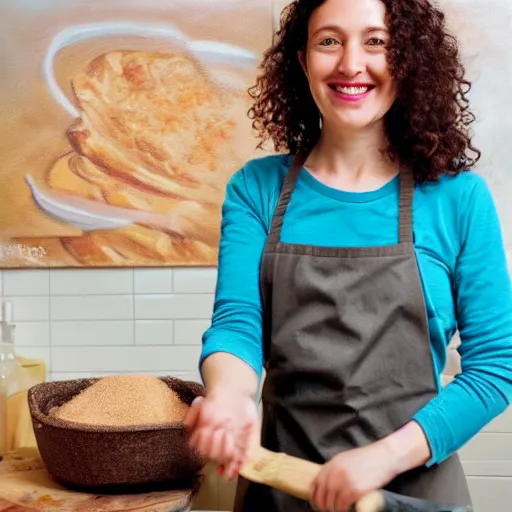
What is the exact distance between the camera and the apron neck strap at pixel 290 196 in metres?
1.08

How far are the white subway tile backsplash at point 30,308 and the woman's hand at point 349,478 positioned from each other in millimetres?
1469

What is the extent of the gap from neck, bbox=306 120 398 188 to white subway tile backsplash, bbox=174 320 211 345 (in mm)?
1085

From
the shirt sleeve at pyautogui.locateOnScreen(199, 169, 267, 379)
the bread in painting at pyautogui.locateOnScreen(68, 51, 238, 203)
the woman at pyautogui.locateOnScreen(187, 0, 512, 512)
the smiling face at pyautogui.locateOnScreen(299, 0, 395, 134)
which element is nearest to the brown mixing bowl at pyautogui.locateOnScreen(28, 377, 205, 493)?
the woman at pyautogui.locateOnScreen(187, 0, 512, 512)

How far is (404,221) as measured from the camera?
42.5 inches

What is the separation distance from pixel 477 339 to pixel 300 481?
12.2 inches

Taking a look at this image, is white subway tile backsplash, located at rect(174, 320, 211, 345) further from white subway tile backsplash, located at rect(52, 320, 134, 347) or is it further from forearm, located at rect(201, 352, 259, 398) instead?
forearm, located at rect(201, 352, 259, 398)

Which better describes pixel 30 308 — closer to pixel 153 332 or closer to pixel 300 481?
pixel 153 332

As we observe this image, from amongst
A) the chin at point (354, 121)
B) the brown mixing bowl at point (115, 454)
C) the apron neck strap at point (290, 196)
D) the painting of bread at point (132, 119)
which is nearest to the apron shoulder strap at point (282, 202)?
the apron neck strap at point (290, 196)

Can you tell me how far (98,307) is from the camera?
2.17 metres

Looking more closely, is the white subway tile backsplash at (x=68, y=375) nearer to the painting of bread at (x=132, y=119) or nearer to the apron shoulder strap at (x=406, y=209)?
the painting of bread at (x=132, y=119)

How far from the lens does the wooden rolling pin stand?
2.82 ft

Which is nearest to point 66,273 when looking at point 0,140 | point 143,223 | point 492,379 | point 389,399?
point 143,223

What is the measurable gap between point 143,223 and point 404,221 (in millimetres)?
1182

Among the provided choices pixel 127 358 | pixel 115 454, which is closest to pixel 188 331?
pixel 127 358
